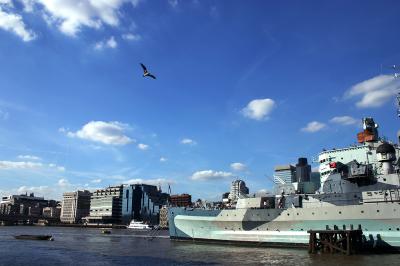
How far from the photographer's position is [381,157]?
38.0 m

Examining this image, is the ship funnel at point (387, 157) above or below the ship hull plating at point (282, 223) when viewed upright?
above

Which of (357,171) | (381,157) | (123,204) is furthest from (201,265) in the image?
(123,204)

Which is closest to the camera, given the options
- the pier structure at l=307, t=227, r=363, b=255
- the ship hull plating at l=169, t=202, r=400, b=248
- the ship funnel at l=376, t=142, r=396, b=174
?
the pier structure at l=307, t=227, r=363, b=255

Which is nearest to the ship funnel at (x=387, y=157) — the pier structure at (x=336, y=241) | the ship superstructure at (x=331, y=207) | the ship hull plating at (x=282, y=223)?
the ship superstructure at (x=331, y=207)

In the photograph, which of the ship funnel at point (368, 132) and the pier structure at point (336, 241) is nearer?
the pier structure at point (336, 241)

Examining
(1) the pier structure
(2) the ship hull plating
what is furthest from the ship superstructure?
(1) the pier structure

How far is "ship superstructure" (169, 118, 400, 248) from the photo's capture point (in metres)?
35.5

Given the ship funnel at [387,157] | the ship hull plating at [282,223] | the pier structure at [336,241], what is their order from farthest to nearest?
the ship funnel at [387,157] < the ship hull plating at [282,223] < the pier structure at [336,241]

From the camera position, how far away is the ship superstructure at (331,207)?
117 feet

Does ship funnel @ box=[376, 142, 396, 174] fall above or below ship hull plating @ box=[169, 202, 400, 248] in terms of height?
above

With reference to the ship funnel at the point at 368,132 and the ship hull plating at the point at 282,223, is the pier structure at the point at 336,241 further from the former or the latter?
the ship funnel at the point at 368,132

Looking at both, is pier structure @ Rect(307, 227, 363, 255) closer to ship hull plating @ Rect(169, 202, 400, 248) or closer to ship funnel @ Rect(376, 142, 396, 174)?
ship hull plating @ Rect(169, 202, 400, 248)

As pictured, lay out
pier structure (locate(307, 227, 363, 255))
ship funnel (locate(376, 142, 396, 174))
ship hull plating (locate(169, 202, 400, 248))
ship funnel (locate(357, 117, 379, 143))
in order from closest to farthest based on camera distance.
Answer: pier structure (locate(307, 227, 363, 255)), ship hull plating (locate(169, 202, 400, 248)), ship funnel (locate(376, 142, 396, 174)), ship funnel (locate(357, 117, 379, 143))

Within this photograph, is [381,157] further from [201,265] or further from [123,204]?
[123,204]
